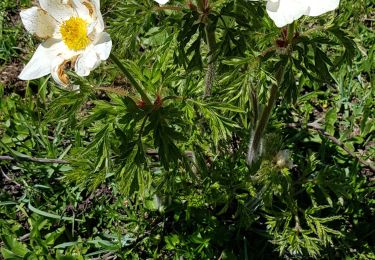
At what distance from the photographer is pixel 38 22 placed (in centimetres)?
163

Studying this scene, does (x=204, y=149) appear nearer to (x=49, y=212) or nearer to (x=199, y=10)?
(x=199, y=10)

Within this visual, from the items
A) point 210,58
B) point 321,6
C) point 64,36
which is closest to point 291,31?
point 321,6

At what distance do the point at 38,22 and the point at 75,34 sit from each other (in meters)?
0.14

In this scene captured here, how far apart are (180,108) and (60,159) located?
3.05 feet

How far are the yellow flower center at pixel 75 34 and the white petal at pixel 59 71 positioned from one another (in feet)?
0.18

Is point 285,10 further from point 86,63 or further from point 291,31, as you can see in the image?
point 86,63

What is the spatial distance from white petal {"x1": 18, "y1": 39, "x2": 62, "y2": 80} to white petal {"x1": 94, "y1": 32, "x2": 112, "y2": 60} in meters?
0.19

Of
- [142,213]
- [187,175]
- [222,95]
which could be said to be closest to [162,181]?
[187,175]

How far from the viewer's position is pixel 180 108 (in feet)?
5.90

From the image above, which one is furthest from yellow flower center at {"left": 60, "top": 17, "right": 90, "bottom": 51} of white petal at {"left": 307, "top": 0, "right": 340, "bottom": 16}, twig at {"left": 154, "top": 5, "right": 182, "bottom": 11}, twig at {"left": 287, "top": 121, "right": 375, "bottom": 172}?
twig at {"left": 287, "top": 121, "right": 375, "bottom": 172}

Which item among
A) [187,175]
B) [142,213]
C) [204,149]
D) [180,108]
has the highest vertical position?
[180,108]

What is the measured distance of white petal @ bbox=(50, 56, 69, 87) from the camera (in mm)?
1500

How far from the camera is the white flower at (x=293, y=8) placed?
142cm

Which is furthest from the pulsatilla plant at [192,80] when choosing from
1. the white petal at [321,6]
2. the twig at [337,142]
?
the twig at [337,142]
